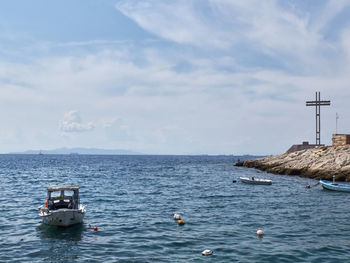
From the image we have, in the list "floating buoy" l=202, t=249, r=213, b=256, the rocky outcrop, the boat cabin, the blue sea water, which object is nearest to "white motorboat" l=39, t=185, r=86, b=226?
the boat cabin

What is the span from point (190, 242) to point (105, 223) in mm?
8899

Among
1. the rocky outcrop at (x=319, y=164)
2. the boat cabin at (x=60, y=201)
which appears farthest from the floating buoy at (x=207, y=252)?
the rocky outcrop at (x=319, y=164)

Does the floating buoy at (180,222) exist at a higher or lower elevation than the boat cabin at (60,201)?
lower

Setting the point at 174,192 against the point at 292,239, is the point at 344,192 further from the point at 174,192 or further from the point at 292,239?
the point at 292,239

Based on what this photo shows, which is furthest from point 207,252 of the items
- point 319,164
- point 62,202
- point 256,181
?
point 319,164

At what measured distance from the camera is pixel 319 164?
69438 millimetres

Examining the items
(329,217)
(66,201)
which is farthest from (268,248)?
(66,201)

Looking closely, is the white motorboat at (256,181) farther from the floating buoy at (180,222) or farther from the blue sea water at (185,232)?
the floating buoy at (180,222)

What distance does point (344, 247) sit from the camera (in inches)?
843

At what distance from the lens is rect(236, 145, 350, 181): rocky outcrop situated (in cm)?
6240

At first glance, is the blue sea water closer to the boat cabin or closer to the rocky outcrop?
the boat cabin

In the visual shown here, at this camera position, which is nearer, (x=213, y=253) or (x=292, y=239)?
(x=213, y=253)

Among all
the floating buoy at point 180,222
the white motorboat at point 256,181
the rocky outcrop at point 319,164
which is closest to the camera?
the floating buoy at point 180,222

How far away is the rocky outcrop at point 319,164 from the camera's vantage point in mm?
62400
